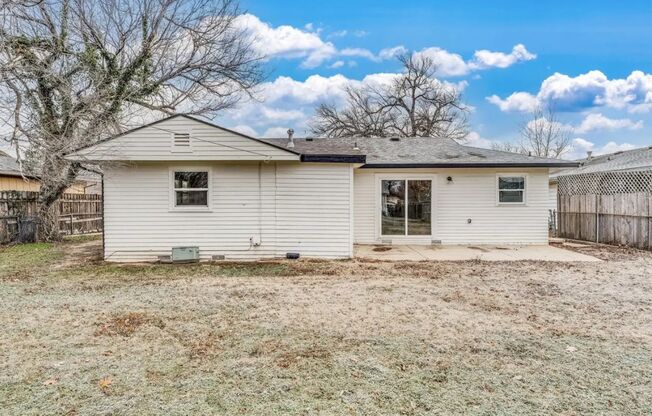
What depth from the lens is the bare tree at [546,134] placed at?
99.4 ft

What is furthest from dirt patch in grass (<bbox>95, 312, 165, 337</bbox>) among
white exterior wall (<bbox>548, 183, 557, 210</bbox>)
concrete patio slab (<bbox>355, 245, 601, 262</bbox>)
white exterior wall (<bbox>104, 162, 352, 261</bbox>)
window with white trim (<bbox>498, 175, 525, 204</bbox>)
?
white exterior wall (<bbox>548, 183, 557, 210</bbox>)

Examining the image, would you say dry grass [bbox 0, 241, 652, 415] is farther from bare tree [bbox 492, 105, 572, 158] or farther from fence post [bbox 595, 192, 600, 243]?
bare tree [bbox 492, 105, 572, 158]

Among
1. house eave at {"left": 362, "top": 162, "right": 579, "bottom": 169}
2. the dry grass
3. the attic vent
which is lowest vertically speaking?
the dry grass

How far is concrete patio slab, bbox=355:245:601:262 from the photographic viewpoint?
972 cm

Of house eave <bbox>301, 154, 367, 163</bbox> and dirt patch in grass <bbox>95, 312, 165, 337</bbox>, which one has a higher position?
house eave <bbox>301, 154, 367, 163</bbox>

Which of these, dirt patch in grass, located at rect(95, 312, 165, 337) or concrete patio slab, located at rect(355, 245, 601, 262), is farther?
concrete patio slab, located at rect(355, 245, 601, 262)

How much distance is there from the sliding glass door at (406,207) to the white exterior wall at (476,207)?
180 millimetres

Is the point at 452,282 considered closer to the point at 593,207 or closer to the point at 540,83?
the point at 593,207

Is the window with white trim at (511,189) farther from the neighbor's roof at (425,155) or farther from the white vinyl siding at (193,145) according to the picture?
the white vinyl siding at (193,145)

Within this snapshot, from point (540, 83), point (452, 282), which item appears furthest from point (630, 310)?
point (540, 83)

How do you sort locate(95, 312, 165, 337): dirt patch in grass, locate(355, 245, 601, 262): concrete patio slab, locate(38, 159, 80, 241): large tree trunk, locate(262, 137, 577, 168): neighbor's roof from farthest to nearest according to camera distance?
locate(38, 159, 80, 241): large tree trunk, locate(262, 137, 577, 168): neighbor's roof, locate(355, 245, 601, 262): concrete patio slab, locate(95, 312, 165, 337): dirt patch in grass

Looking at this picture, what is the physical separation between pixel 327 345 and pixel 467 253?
747 centimetres

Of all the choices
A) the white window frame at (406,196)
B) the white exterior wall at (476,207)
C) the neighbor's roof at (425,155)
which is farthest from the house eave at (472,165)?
the white window frame at (406,196)

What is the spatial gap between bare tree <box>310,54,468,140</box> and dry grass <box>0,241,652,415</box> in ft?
76.3
